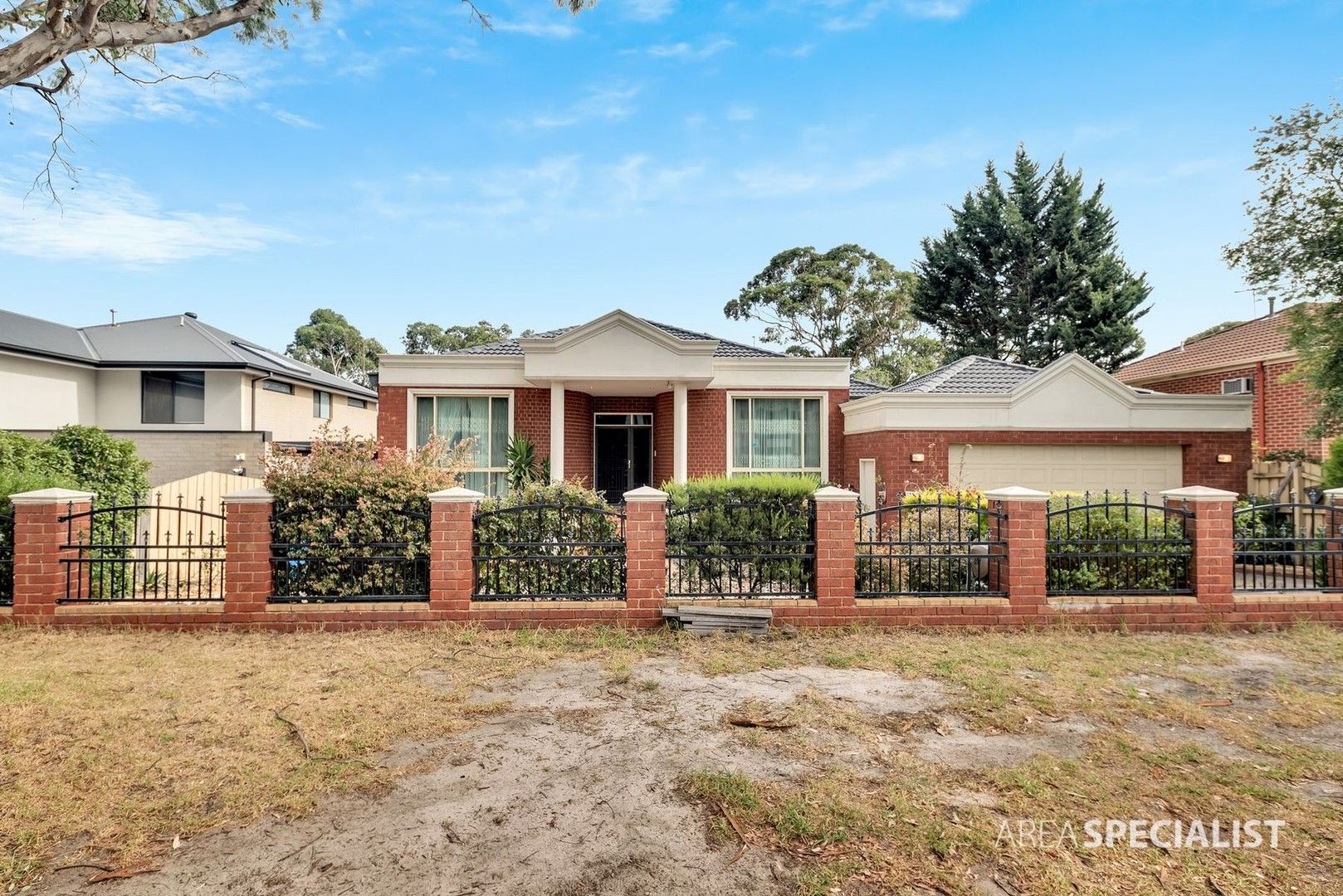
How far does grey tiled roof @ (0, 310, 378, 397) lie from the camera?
17938mm

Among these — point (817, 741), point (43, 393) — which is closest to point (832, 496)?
point (817, 741)

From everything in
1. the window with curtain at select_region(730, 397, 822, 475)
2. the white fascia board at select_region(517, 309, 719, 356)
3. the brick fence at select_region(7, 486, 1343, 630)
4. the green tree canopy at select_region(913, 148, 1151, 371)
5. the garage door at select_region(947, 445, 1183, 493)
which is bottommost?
the brick fence at select_region(7, 486, 1343, 630)

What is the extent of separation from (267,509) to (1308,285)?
17.6m

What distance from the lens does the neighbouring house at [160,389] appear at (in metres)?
15.8

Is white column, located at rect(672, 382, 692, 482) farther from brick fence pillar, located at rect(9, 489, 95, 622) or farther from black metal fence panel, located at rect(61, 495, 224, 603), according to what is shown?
Result: brick fence pillar, located at rect(9, 489, 95, 622)

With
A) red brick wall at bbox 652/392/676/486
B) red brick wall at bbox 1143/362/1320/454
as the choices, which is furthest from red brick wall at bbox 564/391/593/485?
red brick wall at bbox 1143/362/1320/454

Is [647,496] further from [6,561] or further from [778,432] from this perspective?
[778,432]

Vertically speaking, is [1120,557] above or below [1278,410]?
below

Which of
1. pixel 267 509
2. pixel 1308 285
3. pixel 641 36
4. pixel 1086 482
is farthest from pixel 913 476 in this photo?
pixel 267 509

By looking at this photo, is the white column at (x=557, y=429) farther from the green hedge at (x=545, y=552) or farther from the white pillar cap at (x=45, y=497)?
the white pillar cap at (x=45, y=497)

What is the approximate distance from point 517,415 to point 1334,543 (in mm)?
14674

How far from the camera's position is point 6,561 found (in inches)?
265

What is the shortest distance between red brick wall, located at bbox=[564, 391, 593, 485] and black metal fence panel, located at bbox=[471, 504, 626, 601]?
8664 millimetres

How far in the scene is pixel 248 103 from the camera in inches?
477
